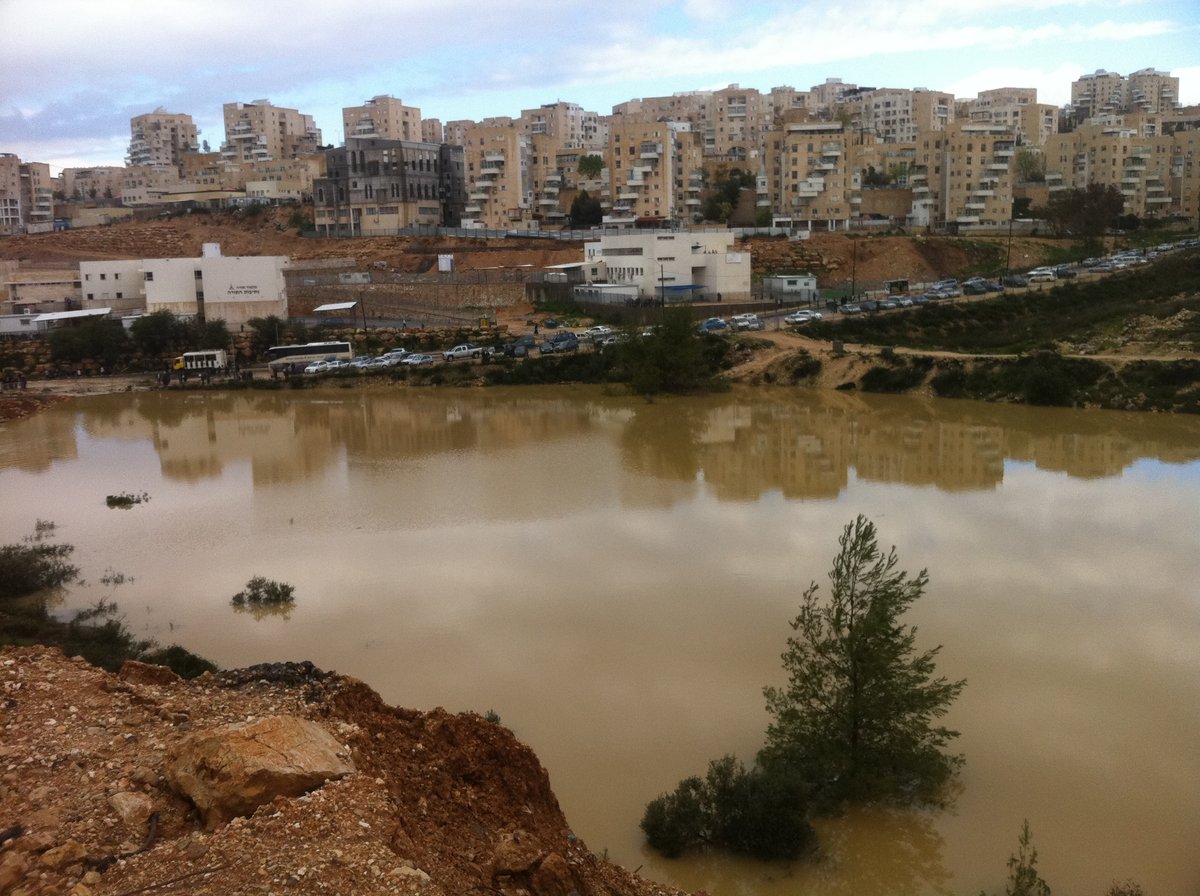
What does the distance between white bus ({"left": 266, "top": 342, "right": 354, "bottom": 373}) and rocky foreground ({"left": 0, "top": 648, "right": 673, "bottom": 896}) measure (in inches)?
1208

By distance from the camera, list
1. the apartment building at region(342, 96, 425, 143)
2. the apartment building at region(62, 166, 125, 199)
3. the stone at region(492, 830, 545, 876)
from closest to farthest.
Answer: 1. the stone at region(492, 830, 545, 876)
2. the apartment building at region(342, 96, 425, 143)
3. the apartment building at region(62, 166, 125, 199)

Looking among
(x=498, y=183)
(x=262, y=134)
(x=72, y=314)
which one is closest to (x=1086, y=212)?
(x=498, y=183)

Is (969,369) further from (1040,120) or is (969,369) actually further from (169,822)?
(1040,120)

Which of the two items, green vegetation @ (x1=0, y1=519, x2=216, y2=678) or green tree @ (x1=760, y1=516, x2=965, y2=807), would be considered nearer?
green tree @ (x1=760, y1=516, x2=965, y2=807)

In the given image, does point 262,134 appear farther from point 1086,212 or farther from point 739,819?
point 739,819

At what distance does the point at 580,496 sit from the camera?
20.0 meters

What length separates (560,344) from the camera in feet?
121

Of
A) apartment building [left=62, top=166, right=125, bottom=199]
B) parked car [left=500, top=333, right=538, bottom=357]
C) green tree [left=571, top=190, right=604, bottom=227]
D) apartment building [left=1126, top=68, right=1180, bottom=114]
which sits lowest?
parked car [left=500, top=333, right=538, bottom=357]

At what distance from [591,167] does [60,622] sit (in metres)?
61.9

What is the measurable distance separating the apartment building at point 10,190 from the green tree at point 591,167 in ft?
156

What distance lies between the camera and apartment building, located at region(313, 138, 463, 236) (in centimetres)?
5919

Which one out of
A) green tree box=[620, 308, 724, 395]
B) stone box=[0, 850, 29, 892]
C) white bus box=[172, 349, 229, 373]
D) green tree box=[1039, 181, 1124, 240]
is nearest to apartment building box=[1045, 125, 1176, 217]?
green tree box=[1039, 181, 1124, 240]

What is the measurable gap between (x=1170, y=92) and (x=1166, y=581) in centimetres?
12047

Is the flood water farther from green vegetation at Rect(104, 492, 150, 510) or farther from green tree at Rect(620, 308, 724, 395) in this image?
green tree at Rect(620, 308, 724, 395)
